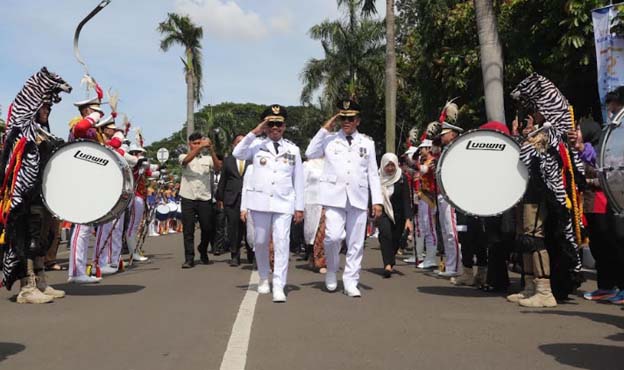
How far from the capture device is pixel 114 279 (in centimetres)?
973

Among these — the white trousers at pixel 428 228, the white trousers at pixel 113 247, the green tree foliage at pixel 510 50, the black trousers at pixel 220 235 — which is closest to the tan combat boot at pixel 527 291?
the white trousers at pixel 428 228

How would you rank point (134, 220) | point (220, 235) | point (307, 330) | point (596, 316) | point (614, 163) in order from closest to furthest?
point (614, 163)
point (307, 330)
point (596, 316)
point (134, 220)
point (220, 235)

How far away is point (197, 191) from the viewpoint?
11562 mm

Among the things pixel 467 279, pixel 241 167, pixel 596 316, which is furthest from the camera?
pixel 241 167

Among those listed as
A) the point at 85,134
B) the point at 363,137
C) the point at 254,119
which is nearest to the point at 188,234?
the point at 85,134

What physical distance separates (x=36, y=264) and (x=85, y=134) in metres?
1.58

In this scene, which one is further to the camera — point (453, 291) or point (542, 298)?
point (453, 291)

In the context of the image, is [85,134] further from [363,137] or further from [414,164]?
[414,164]

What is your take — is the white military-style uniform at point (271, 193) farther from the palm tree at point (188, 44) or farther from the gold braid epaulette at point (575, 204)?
the palm tree at point (188, 44)

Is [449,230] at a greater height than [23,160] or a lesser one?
lesser

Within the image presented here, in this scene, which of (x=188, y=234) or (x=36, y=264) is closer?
(x=36, y=264)

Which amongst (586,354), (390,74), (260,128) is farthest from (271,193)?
(390,74)

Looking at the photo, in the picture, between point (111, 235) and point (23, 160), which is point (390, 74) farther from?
point (23, 160)

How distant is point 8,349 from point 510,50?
15.6 m
